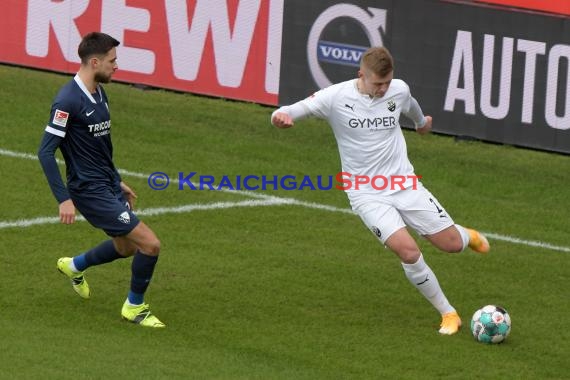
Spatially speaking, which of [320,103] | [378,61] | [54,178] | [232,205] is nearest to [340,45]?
[232,205]

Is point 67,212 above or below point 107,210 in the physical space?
above

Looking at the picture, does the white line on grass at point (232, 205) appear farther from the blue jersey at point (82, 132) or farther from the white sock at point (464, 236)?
the blue jersey at point (82, 132)

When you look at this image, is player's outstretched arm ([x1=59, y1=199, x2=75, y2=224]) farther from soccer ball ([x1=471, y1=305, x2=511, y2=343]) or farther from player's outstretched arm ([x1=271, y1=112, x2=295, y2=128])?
soccer ball ([x1=471, y1=305, x2=511, y2=343])

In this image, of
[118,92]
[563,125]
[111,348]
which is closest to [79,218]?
[111,348]

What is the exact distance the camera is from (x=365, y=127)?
1090cm

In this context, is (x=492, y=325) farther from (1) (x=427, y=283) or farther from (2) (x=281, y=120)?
(2) (x=281, y=120)

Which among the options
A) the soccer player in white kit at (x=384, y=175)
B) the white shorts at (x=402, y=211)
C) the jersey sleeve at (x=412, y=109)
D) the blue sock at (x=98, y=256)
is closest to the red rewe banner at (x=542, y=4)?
the jersey sleeve at (x=412, y=109)

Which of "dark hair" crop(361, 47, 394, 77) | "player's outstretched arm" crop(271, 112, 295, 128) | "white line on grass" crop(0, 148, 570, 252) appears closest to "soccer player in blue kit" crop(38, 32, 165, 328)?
"player's outstretched arm" crop(271, 112, 295, 128)

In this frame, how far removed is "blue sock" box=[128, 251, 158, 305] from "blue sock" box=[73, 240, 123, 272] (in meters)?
0.47

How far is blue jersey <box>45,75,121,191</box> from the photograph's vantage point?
33.7 feet

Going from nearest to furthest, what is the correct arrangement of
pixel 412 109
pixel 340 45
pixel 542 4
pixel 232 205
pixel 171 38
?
pixel 412 109 < pixel 232 205 < pixel 542 4 < pixel 340 45 < pixel 171 38

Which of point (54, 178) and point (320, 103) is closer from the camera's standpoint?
point (54, 178)

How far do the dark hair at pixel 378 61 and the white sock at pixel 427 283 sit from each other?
1.54m

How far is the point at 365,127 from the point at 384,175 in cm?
42
